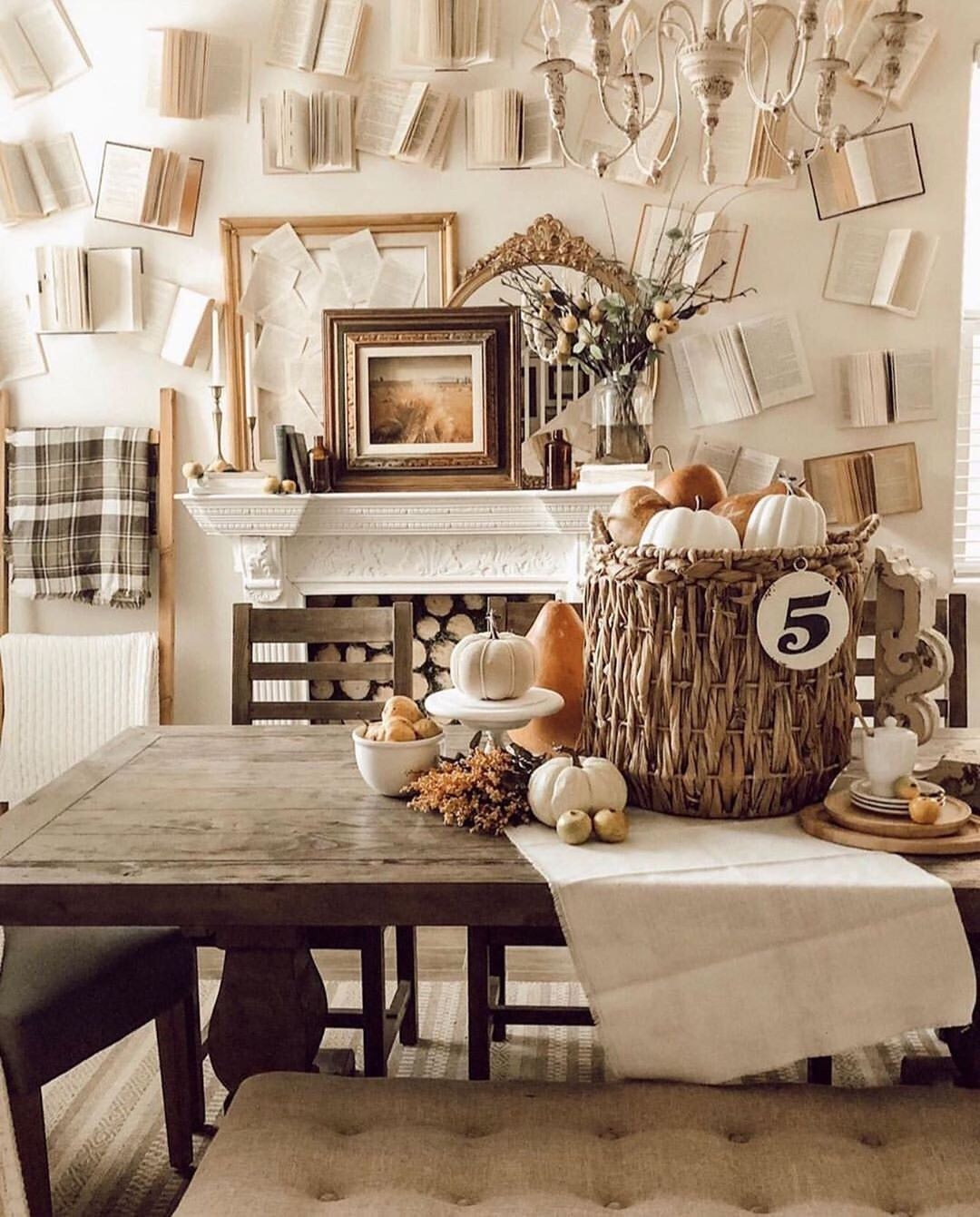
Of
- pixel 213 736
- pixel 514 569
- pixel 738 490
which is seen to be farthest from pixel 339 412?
pixel 213 736

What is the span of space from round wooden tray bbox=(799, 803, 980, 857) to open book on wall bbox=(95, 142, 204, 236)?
3.14 metres

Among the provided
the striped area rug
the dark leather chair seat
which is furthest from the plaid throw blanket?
the dark leather chair seat

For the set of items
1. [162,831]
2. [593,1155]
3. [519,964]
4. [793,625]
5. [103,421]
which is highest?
[103,421]

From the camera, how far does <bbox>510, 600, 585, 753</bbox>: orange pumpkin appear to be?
5.38 ft

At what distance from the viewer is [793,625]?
1.33 m

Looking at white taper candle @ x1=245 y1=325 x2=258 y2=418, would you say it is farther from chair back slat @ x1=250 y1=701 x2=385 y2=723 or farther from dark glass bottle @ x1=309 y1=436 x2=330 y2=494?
chair back slat @ x1=250 y1=701 x2=385 y2=723

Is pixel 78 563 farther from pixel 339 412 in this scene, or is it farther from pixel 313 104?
pixel 313 104

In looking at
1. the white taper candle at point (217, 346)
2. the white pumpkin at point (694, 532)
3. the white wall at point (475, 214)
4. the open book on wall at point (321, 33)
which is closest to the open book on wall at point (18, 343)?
the white wall at point (475, 214)

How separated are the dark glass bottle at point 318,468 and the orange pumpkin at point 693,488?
89.4 inches

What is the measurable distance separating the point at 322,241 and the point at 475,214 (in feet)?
1.66

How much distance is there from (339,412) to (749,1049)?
111 inches

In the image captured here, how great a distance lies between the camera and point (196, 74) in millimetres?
3615

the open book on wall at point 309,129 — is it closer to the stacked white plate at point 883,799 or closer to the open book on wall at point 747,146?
the open book on wall at point 747,146

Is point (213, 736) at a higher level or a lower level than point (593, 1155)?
higher
